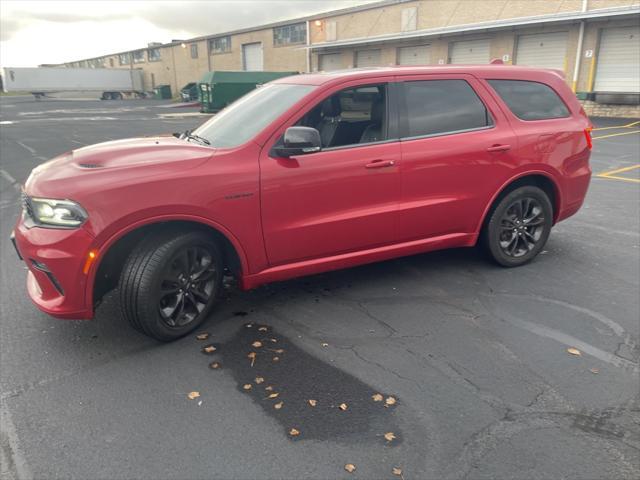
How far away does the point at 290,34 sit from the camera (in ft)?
135

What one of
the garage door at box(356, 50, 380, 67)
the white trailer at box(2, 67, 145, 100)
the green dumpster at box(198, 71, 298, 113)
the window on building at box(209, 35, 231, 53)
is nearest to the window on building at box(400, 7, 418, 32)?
the garage door at box(356, 50, 380, 67)

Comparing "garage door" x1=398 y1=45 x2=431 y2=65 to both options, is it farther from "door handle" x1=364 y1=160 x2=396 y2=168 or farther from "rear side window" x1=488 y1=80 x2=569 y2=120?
"door handle" x1=364 y1=160 x2=396 y2=168

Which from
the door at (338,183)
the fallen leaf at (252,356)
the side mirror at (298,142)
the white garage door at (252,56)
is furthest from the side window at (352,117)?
the white garage door at (252,56)

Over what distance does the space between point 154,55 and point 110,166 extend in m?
67.7

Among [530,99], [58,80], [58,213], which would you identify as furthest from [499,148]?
[58,80]

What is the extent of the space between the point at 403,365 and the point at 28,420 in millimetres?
2230

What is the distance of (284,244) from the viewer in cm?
379

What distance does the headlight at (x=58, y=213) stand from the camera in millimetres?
3131

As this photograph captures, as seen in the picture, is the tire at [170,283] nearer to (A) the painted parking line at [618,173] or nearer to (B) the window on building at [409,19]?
(A) the painted parking line at [618,173]

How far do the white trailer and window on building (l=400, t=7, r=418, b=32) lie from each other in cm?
3785

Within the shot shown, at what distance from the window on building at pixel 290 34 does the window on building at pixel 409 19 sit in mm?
10317

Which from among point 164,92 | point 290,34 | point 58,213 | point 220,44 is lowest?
point 58,213

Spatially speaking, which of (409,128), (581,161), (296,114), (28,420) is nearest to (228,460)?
(28,420)

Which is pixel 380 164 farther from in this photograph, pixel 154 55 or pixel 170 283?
pixel 154 55
